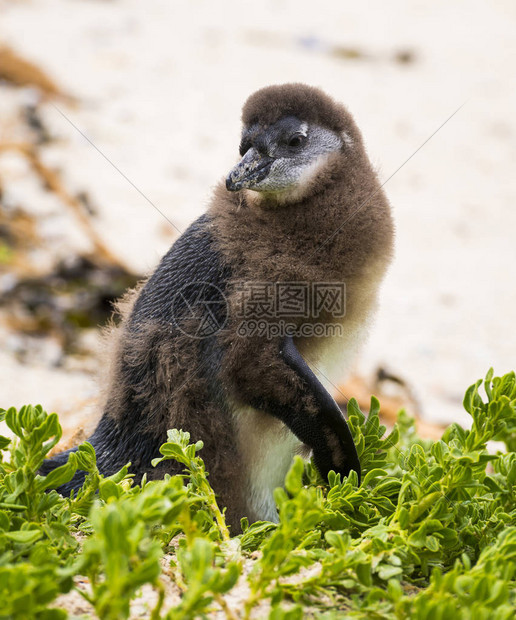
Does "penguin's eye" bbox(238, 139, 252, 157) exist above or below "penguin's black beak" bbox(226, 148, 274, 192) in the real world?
above

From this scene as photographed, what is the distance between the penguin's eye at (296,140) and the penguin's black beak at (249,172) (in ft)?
0.25

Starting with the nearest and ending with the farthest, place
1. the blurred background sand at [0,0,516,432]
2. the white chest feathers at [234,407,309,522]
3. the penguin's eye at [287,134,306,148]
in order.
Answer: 1. the white chest feathers at [234,407,309,522]
2. the penguin's eye at [287,134,306,148]
3. the blurred background sand at [0,0,516,432]

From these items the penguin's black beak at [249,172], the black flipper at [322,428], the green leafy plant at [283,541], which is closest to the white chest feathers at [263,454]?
the black flipper at [322,428]

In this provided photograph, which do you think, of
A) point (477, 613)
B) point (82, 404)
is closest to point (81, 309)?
point (82, 404)

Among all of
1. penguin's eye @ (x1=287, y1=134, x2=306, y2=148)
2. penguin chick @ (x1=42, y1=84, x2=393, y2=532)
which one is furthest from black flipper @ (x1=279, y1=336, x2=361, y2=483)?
penguin's eye @ (x1=287, y1=134, x2=306, y2=148)

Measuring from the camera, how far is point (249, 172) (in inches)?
78.9

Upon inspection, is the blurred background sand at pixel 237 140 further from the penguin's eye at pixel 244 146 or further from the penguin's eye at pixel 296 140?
the penguin's eye at pixel 244 146

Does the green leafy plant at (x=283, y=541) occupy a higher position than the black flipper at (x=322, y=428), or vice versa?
the black flipper at (x=322, y=428)

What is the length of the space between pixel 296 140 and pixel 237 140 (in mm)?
4254

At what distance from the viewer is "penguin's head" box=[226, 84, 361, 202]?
2.00 metres

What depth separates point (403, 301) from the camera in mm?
5203

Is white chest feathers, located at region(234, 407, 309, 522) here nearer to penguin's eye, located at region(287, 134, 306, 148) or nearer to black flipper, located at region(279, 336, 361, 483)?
black flipper, located at region(279, 336, 361, 483)

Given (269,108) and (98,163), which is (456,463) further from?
(98,163)

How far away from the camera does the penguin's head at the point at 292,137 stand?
78.8 inches
